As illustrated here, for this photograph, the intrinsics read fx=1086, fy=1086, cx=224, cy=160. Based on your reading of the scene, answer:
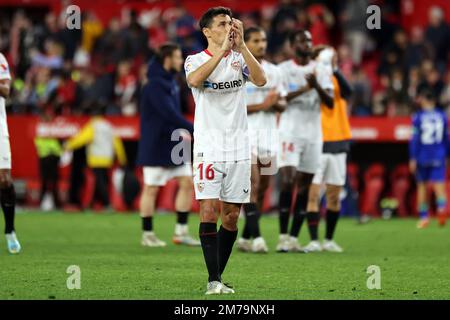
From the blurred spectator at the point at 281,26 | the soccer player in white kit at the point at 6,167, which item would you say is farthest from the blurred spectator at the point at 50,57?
the soccer player in white kit at the point at 6,167

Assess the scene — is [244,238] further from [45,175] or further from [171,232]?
[45,175]

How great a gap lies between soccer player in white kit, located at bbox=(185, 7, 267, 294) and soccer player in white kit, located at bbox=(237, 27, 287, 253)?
3.87 metres

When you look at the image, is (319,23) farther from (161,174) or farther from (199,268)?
(199,268)

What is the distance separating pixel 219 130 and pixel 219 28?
0.92 metres

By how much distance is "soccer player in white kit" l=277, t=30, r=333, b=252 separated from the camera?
14.3 m

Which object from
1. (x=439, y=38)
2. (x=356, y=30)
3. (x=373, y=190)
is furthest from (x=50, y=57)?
(x=439, y=38)

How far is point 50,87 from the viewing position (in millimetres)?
26141

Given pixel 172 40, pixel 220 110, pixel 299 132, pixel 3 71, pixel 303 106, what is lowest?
pixel 299 132

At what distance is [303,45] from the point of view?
14266mm

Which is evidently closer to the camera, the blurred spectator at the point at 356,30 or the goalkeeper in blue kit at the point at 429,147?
the goalkeeper in blue kit at the point at 429,147

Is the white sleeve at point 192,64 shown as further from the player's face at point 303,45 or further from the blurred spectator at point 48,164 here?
the blurred spectator at point 48,164

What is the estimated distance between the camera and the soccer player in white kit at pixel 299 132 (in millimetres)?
14305

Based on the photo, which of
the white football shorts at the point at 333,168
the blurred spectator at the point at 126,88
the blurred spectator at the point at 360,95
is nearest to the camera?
the white football shorts at the point at 333,168
